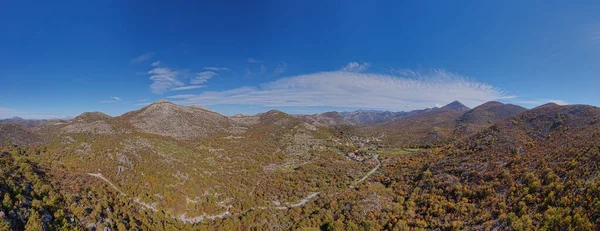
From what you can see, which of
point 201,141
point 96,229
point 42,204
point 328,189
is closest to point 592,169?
point 328,189

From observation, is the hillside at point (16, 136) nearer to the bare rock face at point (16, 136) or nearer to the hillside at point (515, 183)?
the bare rock face at point (16, 136)

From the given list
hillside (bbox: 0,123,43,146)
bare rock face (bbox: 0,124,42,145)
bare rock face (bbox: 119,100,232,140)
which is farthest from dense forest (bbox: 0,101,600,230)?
bare rock face (bbox: 119,100,232,140)

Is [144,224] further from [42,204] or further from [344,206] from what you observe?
[344,206]

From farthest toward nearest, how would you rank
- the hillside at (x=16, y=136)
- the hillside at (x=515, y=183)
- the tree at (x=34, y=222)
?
the hillside at (x=16, y=136) → the hillside at (x=515, y=183) → the tree at (x=34, y=222)

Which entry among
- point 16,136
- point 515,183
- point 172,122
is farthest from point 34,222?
point 515,183

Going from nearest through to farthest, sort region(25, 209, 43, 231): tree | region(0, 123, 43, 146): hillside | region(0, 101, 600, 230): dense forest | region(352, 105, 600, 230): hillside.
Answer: region(25, 209, 43, 231): tree < region(0, 101, 600, 230): dense forest < region(352, 105, 600, 230): hillside < region(0, 123, 43, 146): hillside

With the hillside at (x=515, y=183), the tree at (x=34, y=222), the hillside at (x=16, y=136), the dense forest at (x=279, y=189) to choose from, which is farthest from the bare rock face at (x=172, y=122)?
the hillside at (x=515, y=183)

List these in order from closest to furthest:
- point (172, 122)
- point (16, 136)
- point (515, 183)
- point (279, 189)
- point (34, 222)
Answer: point (34, 222)
point (515, 183)
point (16, 136)
point (279, 189)
point (172, 122)

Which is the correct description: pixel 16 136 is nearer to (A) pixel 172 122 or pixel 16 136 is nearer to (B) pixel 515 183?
(A) pixel 172 122

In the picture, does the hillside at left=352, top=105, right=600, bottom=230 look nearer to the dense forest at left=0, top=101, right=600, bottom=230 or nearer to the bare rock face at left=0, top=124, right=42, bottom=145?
the dense forest at left=0, top=101, right=600, bottom=230
